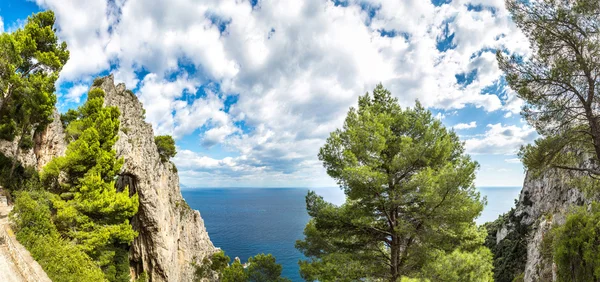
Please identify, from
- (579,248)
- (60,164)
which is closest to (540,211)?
(579,248)

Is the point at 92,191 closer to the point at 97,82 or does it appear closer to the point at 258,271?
the point at 97,82

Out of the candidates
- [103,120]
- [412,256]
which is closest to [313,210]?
[412,256]

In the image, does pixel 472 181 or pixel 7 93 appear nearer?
pixel 472 181

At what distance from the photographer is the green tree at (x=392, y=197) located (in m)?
8.73

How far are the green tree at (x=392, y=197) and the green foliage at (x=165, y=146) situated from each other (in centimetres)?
3112

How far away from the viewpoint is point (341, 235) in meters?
10.5

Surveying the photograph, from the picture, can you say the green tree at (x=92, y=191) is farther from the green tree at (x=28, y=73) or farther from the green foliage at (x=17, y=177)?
the green tree at (x=28, y=73)

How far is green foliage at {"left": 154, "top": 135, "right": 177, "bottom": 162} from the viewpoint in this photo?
3541 cm

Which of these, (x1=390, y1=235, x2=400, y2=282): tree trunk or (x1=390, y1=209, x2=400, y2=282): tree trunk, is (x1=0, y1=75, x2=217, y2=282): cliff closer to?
(x1=390, y1=209, x2=400, y2=282): tree trunk

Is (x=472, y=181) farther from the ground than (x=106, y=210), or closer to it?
farther from the ground

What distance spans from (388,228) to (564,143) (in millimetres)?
6073

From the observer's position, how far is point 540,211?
29.6 m

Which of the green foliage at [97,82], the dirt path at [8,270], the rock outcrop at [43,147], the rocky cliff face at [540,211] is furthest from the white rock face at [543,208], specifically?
the green foliage at [97,82]

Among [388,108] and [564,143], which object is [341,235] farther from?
[564,143]
